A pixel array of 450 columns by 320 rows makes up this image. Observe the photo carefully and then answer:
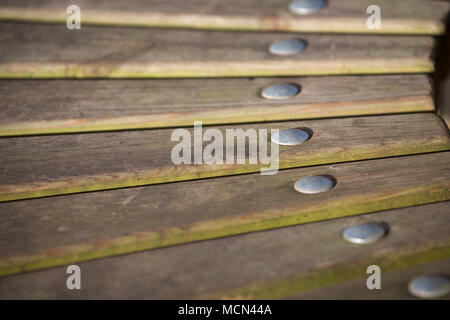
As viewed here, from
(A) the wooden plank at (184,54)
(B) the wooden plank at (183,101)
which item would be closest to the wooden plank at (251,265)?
(B) the wooden plank at (183,101)

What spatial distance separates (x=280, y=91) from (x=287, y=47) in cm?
20

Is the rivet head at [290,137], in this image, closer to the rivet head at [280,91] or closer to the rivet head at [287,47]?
the rivet head at [280,91]

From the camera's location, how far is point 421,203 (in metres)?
1.08

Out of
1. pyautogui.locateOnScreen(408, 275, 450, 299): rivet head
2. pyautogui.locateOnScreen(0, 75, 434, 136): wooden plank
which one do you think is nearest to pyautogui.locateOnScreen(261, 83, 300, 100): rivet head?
pyautogui.locateOnScreen(0, 75, 434, 136): wooden plank

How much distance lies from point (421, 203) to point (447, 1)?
2.84 feet

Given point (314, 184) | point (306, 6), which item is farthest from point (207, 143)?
point (306, 6)

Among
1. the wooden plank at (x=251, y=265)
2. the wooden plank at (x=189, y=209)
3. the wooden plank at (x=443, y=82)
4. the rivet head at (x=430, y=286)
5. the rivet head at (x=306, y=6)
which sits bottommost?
the rivet head at (x=430, y=286)

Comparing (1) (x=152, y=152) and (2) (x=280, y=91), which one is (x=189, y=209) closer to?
(1) (x=152, y=152)

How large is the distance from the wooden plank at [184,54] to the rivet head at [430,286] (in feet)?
2.16

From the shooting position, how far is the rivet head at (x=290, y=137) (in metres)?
1.19

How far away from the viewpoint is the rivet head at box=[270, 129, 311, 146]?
1.19 metres

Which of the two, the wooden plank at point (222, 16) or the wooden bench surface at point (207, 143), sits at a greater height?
the wooden plank at point (222, 16)

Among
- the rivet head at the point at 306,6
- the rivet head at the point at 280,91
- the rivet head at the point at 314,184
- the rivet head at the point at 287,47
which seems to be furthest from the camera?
the rivet head at the point at 306,6
